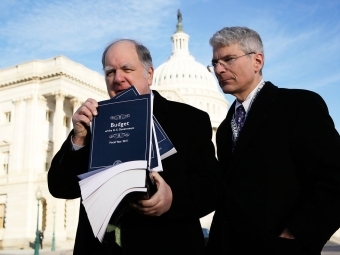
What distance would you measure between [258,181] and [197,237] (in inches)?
29.4

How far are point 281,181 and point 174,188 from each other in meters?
1.04

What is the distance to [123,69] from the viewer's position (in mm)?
3184

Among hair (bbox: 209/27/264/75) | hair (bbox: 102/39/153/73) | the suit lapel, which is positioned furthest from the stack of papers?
hair (bbox: 209/27/264/75)

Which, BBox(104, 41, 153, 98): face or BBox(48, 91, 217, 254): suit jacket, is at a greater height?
BBox(104, 41, 153, 98): face

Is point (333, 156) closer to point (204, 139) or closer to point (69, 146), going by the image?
point (204, 139)

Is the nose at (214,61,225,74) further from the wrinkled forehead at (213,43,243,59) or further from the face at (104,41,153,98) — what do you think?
the face at (104,41,153,98)

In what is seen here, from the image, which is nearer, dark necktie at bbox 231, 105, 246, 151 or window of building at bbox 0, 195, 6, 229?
dark necktie at bbox 231, 105, 246, 151

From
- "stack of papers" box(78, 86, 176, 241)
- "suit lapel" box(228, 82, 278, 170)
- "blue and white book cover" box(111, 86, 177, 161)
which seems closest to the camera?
"stack of papers" box(78, 86, 176, 241)

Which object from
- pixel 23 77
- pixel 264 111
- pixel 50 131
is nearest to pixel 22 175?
pixel 50 131

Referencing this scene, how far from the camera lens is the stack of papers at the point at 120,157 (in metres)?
2.37

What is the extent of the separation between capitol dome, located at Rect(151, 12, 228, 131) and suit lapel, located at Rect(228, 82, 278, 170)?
9738cm

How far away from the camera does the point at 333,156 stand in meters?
3.23

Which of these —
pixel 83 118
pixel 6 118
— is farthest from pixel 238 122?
pixel 6 118

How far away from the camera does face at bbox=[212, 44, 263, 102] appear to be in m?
3.89
